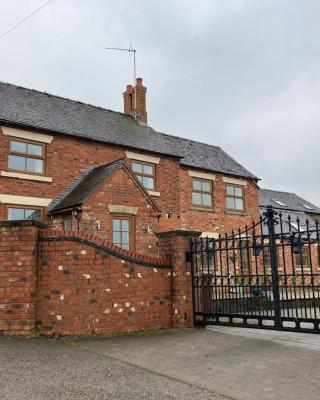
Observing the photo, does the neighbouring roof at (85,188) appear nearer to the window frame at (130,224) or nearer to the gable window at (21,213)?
the gable window at (21,213)

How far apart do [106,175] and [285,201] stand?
76.2 ft

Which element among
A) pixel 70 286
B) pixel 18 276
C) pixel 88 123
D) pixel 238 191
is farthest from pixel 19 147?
pixel 238 191

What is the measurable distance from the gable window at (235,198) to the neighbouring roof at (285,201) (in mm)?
8617

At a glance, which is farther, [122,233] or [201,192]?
[201,192]

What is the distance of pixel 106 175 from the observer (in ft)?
47.0

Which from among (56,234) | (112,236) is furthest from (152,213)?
(56,234)

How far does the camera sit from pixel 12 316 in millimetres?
7691

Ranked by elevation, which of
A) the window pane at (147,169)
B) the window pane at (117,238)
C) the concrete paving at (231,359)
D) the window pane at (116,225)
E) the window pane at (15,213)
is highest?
the window pane at (147,169)

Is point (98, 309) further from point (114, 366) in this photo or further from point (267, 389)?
point (267, 389)

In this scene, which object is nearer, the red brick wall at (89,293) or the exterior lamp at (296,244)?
the exterior lamp at (296,244)

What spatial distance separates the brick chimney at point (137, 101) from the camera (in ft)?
72.4

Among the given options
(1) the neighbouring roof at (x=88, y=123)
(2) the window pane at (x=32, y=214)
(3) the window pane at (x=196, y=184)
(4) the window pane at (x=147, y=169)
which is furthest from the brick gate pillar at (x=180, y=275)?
(3) the window pane at (x=196, y=184)

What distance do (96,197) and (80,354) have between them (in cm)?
773

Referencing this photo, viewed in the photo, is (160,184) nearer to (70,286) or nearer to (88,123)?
(88,123)
